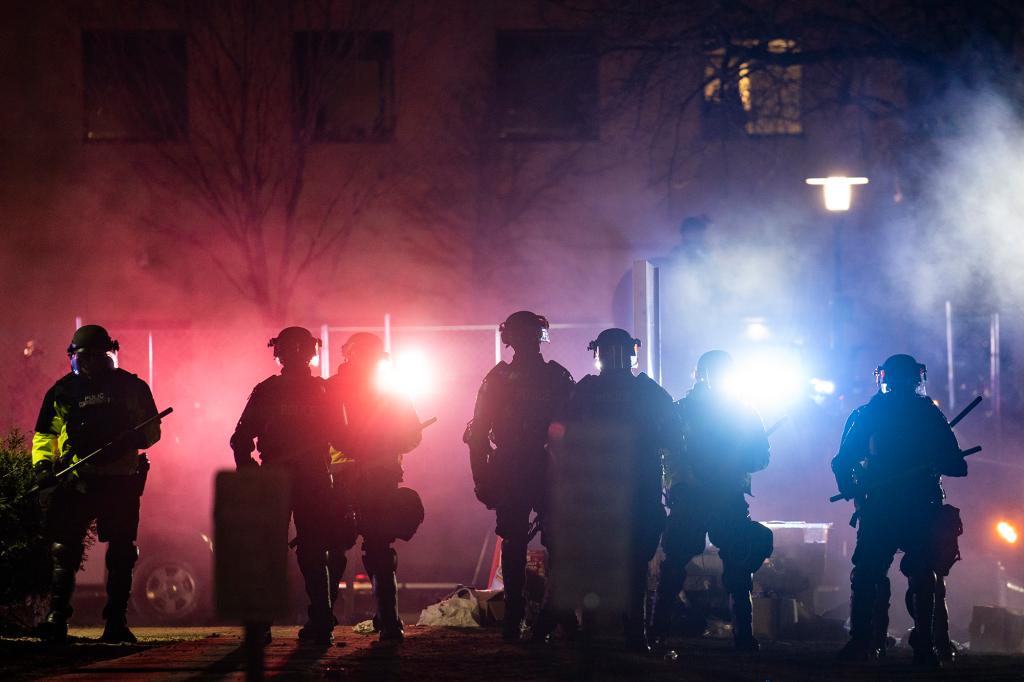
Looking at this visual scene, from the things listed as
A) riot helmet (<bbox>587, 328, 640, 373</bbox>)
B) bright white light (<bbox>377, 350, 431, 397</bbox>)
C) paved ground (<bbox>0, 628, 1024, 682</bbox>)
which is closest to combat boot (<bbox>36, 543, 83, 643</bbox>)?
paved ground (<bbox>0, 628, 1024, 682</bbox>)

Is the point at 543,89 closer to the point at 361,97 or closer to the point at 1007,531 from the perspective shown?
the point at 361,97

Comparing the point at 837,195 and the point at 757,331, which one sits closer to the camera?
the point at 837,195

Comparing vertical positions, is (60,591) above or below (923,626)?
above

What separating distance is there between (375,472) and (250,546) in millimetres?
5311

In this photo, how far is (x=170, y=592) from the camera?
13.5m

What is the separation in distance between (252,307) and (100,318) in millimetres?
2315

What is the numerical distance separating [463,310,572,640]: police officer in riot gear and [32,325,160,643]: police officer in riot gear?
2489 mm

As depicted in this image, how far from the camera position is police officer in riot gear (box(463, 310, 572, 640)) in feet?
32.8

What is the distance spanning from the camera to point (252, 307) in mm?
20562

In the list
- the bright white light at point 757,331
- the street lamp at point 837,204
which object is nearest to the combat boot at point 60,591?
the street lamp at point 837,204

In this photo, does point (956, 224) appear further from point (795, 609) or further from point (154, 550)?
point (154, 550)

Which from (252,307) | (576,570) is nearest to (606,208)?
(252,307)

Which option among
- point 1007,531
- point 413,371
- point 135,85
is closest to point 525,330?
point 1007,531

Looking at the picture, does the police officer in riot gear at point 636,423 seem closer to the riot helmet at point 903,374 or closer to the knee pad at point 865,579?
the knee pad at point 865,579
